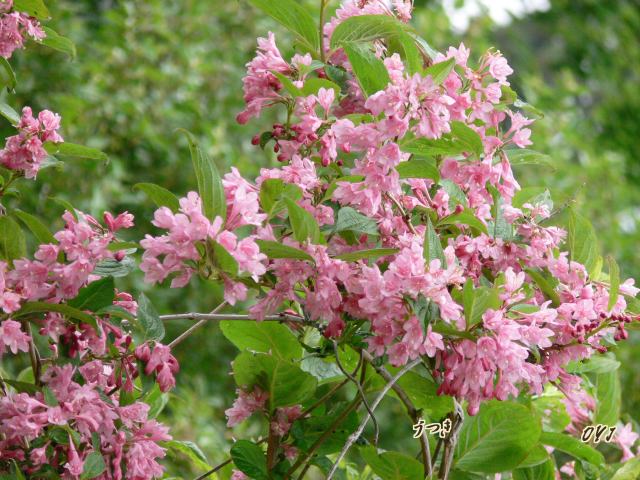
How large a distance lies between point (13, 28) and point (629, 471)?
1.03m

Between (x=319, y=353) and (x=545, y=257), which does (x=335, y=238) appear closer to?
(x=319, y=353)

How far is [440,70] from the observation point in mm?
1004

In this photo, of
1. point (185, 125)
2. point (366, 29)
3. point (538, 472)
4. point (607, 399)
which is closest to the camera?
point (366, 29)

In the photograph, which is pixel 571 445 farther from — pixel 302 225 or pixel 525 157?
pixel 302 225

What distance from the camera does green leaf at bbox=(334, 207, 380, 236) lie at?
1028 millimetres

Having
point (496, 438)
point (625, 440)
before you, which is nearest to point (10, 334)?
point (496, 438)

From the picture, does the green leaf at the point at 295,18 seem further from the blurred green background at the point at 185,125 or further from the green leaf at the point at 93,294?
the blurred green background at the point at 185,125

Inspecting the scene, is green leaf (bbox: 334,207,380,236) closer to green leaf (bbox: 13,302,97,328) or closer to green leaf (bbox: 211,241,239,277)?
green leaf (bbox: 211,241,239,277)

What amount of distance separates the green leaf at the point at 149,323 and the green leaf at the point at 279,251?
172 millimetres

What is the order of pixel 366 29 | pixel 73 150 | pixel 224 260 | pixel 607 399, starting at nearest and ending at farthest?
1. pixel 224 260
2. pixel 366 29
3. pixel 73 150
4. pixel 607 399

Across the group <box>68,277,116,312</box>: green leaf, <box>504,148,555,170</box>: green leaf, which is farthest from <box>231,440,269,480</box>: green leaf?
<box>504,148,555,170</box>: green leaf

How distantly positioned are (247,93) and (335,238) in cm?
21

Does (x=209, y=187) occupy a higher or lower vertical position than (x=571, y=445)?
higher

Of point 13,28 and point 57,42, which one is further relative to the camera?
point 57,42
